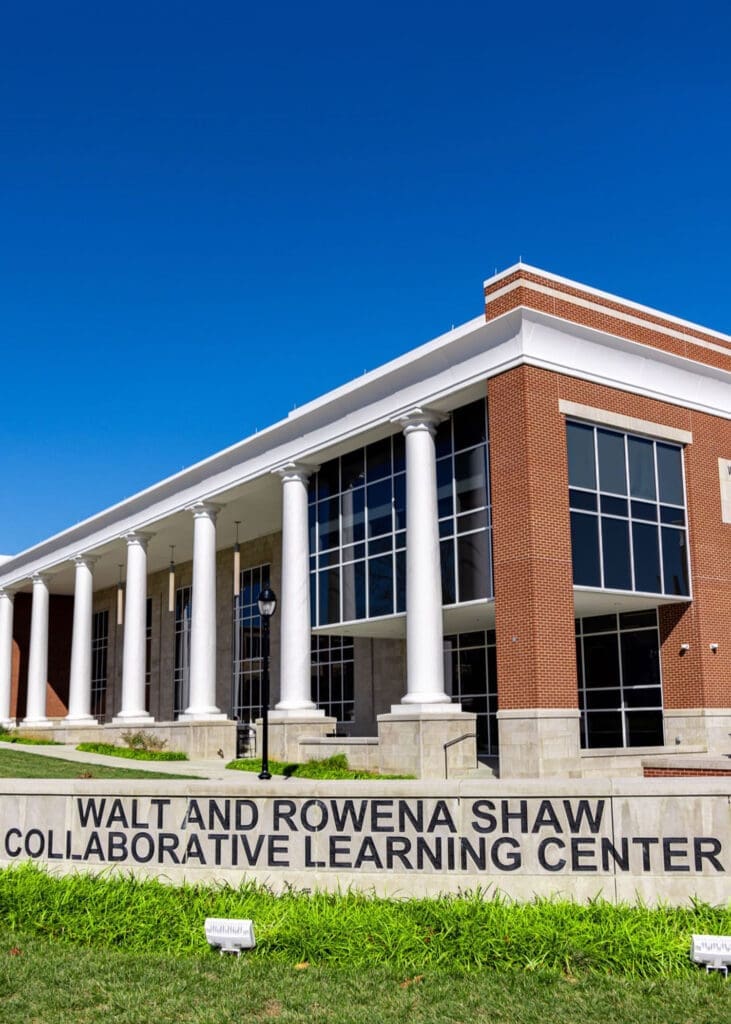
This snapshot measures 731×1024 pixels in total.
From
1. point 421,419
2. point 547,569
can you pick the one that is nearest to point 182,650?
point 421,419

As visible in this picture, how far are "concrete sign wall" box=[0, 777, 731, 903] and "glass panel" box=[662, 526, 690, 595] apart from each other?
17025 millimetres

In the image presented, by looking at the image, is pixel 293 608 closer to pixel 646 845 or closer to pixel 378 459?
pixel 378 459

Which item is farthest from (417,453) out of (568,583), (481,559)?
(568,583)

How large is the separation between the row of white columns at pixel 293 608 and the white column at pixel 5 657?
5251 millimetres

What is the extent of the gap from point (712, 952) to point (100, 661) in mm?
54649

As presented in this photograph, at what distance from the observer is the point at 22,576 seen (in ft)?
175

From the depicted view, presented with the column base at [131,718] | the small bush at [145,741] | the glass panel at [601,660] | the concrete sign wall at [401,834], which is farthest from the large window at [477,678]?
the concrete sign wall at [401,834]

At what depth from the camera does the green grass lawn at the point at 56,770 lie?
80.8ft

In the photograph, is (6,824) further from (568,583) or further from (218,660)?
(218,660)

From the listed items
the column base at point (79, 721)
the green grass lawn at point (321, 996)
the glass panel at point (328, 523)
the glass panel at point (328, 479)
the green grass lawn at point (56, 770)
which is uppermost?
the glass panel at point (328, 479)

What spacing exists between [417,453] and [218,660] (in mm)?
23220

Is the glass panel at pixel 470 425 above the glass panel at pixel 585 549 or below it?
above

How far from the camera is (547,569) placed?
75.7 feet

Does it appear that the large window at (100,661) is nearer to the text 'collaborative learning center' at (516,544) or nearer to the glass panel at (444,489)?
the text 'collaborative learning center' at (516,544)
